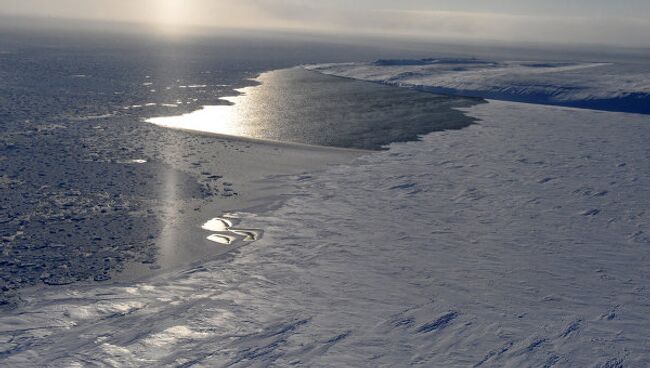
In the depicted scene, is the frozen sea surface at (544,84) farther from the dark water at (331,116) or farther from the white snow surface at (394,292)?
the white snow surface at (394,292)

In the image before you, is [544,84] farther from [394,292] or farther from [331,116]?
[394,292]

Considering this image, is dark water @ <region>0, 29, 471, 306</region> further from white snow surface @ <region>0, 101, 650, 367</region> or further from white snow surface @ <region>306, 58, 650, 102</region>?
white snow surface @ <region>306, 58, 650, 102</region>

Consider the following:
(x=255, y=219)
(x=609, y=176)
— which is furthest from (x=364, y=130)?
(x=255, y=219)

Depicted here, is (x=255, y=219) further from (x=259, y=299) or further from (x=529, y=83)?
(x=529, y=83)

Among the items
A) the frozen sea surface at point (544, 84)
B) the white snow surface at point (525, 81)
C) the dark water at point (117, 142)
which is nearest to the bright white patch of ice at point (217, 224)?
the dark water at point (117, 142)

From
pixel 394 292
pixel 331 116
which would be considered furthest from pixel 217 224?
pixel 331 116

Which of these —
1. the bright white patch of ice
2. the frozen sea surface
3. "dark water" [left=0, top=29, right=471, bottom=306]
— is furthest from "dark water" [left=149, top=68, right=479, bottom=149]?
the bright white patch of ice
